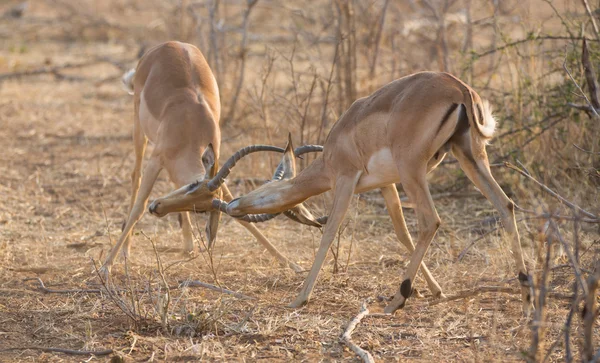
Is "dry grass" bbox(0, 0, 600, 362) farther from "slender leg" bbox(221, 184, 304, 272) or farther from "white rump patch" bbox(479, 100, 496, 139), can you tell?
"white rump patch" bbox(479, 100, 496, 139)

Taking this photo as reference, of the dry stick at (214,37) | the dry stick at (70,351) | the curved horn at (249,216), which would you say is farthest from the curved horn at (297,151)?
the dry stick at (214,37)

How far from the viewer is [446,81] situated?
17.1 ft

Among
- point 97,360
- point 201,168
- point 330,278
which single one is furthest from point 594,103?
point 97,360

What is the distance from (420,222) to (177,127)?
7.39 feet

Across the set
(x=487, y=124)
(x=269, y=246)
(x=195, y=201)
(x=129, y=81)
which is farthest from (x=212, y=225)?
(x=129, y=81)

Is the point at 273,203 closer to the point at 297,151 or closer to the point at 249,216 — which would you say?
the point at 249,216

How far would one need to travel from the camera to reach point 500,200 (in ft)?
17.1

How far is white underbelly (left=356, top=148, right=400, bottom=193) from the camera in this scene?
5395 mm

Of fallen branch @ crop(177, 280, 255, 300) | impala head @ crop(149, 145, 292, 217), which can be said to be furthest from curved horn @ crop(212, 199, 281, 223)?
fallen branch @ crop(177, 280, 255, 300)

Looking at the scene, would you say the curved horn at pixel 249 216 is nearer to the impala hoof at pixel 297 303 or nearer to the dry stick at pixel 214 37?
the impala hoof at pixel 297 303

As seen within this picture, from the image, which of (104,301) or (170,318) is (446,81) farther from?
(104,301)

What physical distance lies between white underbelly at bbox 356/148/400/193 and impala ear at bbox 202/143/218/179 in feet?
3.57

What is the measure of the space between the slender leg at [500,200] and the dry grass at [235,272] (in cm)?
16

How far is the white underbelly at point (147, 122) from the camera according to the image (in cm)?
696
